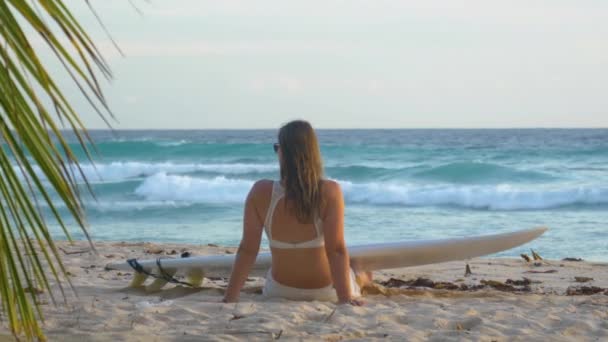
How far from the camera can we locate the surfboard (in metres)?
4.58

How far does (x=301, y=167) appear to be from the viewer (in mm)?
3713

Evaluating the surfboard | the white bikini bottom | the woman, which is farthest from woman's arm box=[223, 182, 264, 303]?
the surfboard

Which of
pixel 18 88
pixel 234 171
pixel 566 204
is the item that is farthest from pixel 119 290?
pixel 234 171

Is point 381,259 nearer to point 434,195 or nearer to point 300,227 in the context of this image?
point 300,227

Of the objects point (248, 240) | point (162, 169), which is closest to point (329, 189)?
point (248, 240)

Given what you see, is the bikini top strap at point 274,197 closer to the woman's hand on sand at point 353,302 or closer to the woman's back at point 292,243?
the woman's back at point 292,243

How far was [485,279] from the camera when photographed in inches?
218

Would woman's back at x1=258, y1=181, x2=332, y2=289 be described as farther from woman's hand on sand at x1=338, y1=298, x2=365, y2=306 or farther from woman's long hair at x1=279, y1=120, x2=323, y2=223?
woman's hand on sand at x1=338, y1=298, x2=365, y2=306

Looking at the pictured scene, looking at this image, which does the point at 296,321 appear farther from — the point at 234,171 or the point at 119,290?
the point at 234,171

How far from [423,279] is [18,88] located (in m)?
4.35

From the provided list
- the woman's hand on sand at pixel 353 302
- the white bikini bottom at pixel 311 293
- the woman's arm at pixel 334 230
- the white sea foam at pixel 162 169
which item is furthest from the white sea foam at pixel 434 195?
the woman's arm at pixel 334 230

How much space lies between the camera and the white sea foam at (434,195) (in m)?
14.4

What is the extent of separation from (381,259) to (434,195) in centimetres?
1146

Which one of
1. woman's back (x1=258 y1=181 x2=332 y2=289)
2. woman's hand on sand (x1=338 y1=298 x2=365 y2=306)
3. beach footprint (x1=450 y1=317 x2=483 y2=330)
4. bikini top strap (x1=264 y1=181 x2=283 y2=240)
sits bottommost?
woman's hand on sand (x1=338 y1=298 x2=365 y2=306)
